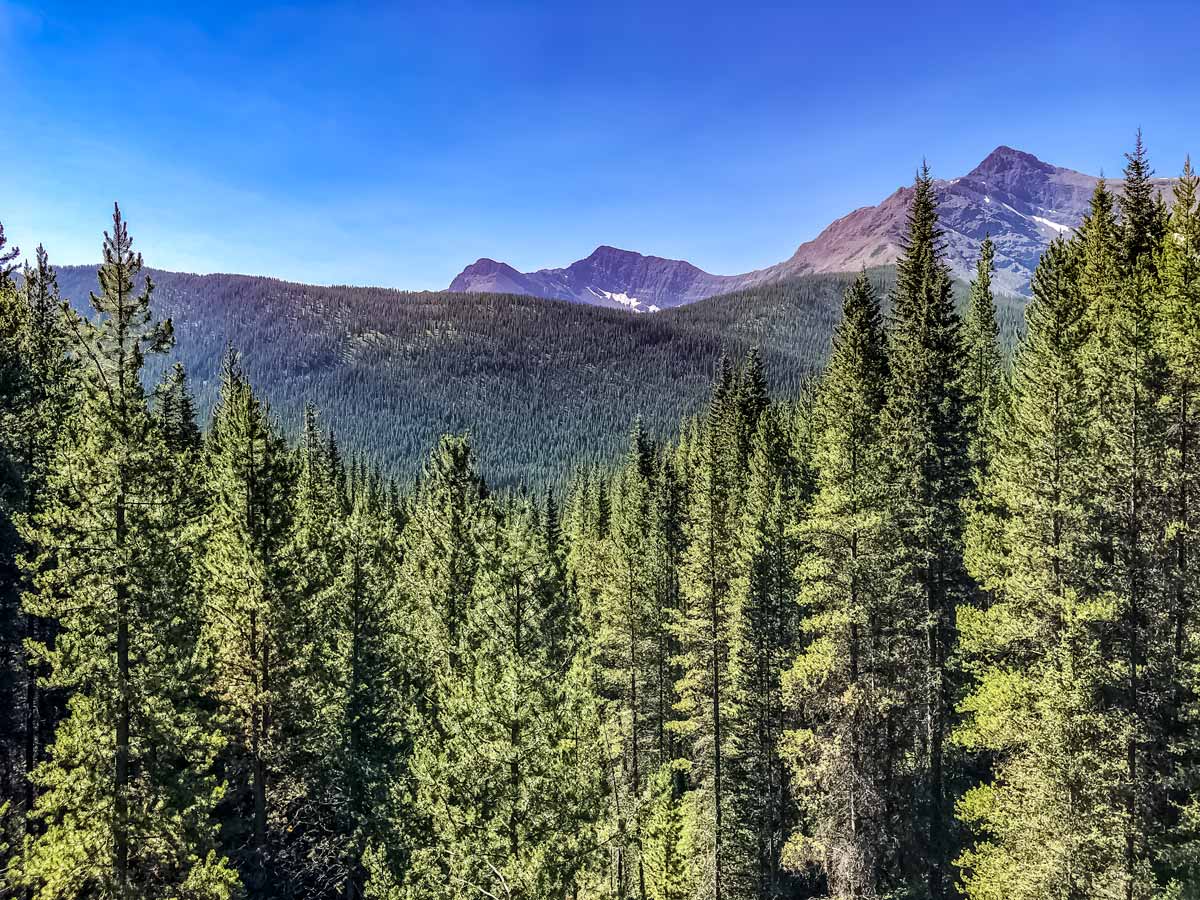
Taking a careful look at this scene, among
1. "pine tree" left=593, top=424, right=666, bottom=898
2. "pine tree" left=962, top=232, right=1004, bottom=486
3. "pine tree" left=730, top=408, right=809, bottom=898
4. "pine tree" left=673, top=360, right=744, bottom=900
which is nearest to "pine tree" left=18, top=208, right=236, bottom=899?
"pine tree" left=673, top=360, right=744, bottom=900

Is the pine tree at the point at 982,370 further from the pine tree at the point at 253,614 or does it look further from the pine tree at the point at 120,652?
the pine tree at the point at 120,652

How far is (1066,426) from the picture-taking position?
17359mm

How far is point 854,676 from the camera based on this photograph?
2208 cm

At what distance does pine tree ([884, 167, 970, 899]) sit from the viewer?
2256cm

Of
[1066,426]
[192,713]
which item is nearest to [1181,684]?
[1066,426]

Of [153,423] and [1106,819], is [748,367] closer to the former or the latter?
[1106,819]

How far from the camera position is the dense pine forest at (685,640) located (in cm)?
1570

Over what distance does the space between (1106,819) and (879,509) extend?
989 cm

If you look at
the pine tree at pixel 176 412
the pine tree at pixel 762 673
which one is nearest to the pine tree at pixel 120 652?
the pine tree at pixel 176 412

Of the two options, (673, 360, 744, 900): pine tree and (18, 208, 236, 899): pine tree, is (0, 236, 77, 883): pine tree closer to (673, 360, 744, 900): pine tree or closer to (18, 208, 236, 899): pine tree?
(18, 208, 236, 899): pine tree

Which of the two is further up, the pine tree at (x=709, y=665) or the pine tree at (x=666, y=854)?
the pine tree at (x=709, y=665)

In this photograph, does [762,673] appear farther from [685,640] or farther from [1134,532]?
[1134,532]

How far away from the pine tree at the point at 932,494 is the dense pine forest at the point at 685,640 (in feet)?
0.59

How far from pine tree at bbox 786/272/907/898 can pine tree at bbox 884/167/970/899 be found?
833 millimetres
